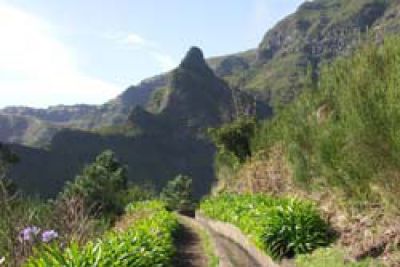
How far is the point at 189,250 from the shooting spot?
2211 cm

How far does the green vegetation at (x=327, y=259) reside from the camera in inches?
533

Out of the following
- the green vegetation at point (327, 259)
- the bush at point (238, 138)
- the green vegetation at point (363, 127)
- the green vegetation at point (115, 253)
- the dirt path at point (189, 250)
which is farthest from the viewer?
the bush at point (238, 138)

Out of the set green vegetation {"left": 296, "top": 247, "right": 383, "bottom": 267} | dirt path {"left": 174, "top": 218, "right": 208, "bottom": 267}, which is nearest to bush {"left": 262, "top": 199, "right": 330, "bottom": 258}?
green vegetation {"left": 296, "top": 247, "right": 383, "bottom": 267}

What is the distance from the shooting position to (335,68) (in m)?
16.9

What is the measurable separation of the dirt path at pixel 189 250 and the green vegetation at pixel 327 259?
4.02m

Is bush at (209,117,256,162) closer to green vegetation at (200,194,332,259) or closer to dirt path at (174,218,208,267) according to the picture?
dirt path at (174,218,208,267)

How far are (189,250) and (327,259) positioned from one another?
8136 millimetres

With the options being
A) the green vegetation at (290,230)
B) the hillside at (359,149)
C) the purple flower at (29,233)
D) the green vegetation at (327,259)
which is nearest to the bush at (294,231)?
the green vegetation at (290,230)

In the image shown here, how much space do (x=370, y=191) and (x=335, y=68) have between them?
146 inches

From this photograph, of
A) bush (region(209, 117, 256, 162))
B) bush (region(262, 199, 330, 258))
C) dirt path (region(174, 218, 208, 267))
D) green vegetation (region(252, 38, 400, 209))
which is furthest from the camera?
bush (region(209, 117, 256, 162))

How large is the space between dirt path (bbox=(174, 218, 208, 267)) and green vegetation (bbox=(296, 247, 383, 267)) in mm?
4018

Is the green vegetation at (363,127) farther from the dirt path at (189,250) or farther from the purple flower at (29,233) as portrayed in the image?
the purple flower at (29,233)

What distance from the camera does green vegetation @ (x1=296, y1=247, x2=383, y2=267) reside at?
13.5 metres

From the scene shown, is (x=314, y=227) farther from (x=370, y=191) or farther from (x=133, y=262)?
(x=133, y=262)
